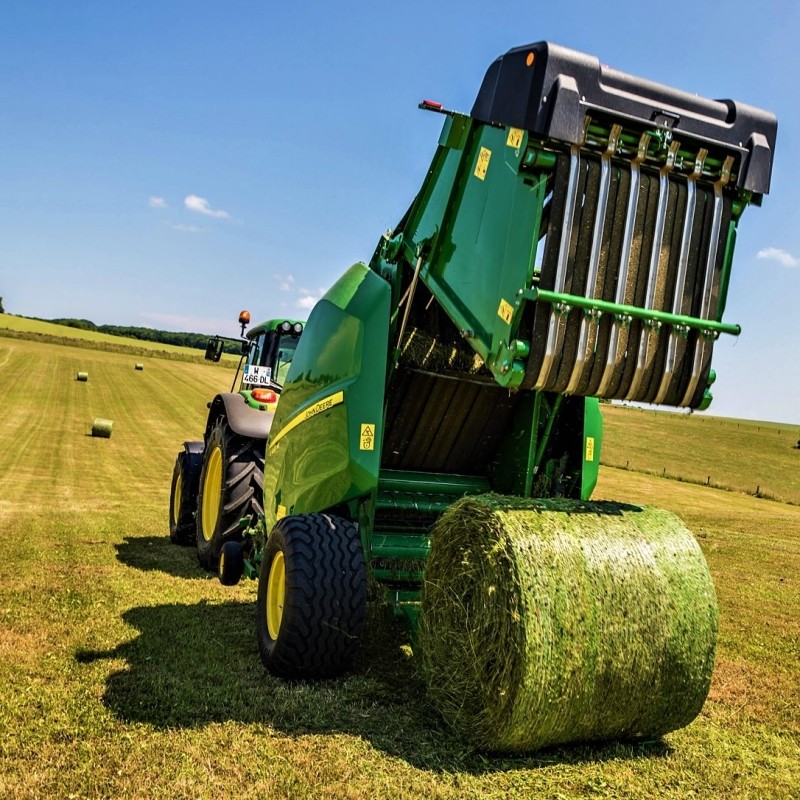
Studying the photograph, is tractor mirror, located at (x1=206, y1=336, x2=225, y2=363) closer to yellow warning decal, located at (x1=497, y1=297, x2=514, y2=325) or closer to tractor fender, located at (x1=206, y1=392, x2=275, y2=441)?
tractor fender, located at (x1=206, y1=392, x2=275, y2=441)

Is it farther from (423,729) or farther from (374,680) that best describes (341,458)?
(423,729)

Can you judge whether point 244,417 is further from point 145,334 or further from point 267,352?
point 145,334

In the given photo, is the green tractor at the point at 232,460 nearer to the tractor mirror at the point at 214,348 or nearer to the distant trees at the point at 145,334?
the tractor mirror at the point at 214,348

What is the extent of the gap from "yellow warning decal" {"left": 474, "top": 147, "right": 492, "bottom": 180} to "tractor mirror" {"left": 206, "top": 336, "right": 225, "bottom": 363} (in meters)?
5.04

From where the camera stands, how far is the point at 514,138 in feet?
12.9

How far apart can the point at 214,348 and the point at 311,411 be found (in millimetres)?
3916

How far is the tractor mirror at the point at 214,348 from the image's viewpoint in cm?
888

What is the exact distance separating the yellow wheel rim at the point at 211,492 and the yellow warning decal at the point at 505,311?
436 cm

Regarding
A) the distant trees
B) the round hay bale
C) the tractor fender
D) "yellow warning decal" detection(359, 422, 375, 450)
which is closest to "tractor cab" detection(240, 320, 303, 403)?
the tractor fender

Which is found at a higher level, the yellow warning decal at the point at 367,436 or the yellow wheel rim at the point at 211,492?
the yellow warning decal at the point at 367,436

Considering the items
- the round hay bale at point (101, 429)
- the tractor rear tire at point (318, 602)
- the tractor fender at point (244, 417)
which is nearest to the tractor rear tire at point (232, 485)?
the tractor fender at point (244, 417)

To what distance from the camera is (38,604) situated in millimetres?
5715

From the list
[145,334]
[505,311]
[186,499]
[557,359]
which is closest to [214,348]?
[186,499]

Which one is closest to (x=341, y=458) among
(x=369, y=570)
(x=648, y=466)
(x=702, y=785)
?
(x=369, y=570)
